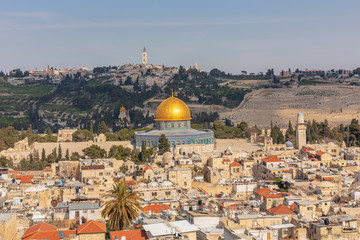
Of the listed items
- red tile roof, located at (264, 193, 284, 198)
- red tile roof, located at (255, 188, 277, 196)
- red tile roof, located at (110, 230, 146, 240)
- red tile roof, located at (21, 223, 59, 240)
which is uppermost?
red tile roof, located at (110, 230, 146, 240)

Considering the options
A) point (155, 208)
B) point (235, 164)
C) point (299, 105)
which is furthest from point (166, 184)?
point (299, 105)

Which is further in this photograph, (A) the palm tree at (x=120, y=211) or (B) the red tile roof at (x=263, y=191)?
(B) the red tile roof at (x=263, y=191)

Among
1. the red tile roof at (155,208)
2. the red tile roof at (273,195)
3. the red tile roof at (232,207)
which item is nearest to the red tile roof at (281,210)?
the red tile roof at (232,207)

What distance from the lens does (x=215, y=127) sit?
5441 centimetres

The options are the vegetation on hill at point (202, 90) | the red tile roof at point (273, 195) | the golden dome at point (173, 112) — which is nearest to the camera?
the red tile roof at point (273, 195)

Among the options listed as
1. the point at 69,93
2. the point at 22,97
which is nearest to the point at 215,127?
the point at 69,93

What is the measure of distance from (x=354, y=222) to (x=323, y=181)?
901 centimetres

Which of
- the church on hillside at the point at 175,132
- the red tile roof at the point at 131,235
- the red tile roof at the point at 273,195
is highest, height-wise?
the church on hillside at the point at 175,132

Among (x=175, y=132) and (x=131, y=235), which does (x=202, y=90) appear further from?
(x=131, y=235)

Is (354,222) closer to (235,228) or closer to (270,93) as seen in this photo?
(235,228)

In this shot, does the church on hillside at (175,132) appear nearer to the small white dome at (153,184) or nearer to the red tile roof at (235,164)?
the red tile roof at (235,164)

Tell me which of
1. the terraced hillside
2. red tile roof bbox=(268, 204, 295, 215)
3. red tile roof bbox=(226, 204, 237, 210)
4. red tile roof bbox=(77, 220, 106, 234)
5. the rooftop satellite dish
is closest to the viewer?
the rooftop satellite dish

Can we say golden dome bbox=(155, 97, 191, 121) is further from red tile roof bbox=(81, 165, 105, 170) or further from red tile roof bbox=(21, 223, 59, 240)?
red tile roof bbox=(21, 223, 59, 240)

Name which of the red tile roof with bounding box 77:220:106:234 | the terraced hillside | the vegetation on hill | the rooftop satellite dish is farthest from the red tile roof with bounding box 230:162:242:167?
the vegetation on hill
